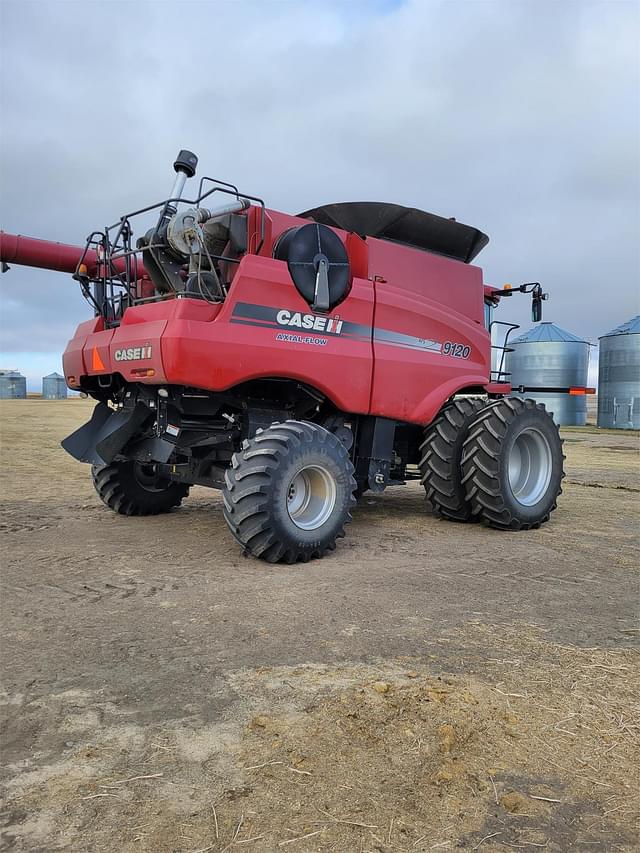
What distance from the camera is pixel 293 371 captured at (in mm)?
5449

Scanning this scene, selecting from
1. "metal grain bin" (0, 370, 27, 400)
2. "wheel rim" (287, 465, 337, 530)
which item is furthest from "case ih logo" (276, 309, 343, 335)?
"metal grain bin" (0, 370, 27, 400)

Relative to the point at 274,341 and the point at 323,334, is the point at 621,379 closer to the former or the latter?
the point at 323,334

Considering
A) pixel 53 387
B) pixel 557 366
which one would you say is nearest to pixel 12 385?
pixel 53 387

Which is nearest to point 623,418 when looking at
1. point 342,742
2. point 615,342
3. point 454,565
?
point 615,342

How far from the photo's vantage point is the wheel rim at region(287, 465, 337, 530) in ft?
17.7

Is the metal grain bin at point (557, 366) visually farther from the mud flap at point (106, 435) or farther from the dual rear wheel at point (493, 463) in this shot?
the mud flap at point (106, 435)

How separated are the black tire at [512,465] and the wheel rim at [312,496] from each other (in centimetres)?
173

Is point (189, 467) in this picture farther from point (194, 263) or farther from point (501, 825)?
point (501, 825)

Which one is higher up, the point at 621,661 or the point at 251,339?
the point at 251,339

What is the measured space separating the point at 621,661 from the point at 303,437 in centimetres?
273

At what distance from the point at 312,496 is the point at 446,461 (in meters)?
1.77

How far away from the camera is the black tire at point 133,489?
688cm

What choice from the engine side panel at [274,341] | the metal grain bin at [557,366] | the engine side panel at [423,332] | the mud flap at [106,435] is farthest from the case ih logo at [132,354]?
the metal grain bin at [557,366]

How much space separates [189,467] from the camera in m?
5.99
